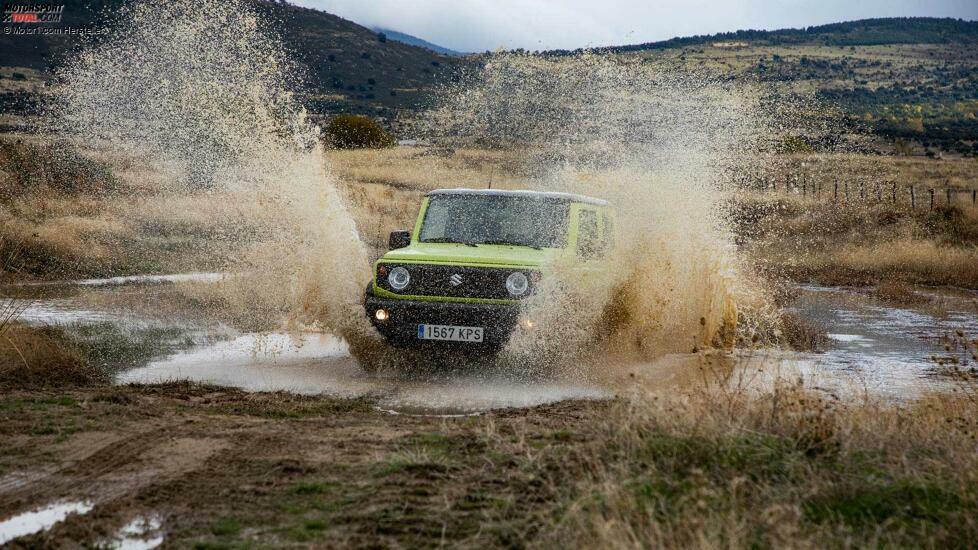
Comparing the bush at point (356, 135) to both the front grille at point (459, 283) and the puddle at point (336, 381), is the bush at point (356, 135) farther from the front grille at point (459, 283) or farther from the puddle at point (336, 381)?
the front grille at point (459, 283)

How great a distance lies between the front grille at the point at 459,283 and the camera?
9.55 metres

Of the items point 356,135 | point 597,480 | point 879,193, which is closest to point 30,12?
point 356,135

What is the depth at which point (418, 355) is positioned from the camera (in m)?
10.8

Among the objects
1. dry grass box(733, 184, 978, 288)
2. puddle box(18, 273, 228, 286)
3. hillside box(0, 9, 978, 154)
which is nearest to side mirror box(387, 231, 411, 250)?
puddle box(18, 273, 228, 286)

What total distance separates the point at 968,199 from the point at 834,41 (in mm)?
102760

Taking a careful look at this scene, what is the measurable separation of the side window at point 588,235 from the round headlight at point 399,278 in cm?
186

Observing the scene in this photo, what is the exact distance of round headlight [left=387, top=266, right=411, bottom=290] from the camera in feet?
32.0

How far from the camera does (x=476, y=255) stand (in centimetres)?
985

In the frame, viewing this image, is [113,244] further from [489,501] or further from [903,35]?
[903,35]

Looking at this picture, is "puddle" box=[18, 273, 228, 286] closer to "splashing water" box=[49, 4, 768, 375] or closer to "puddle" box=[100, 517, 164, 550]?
"splashing water" box=[49, 4, 768, 375]

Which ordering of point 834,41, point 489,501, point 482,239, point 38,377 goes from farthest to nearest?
1. point 834,41
2. point 482,239
3. point 38,377
4. point 489,501

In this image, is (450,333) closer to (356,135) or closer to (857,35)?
(356,135)

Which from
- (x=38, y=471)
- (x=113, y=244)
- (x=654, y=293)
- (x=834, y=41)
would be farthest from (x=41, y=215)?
(x=834, y=41)

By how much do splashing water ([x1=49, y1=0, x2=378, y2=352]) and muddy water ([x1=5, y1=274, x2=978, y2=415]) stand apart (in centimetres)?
76
